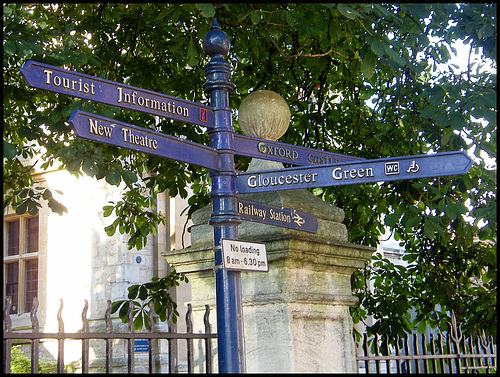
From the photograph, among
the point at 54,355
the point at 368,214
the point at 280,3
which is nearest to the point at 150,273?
the point at 54,355

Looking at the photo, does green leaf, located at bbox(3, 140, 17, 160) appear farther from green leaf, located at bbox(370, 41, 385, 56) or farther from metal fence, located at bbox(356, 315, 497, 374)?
metal fence, located at bbox(356, 315, 497, 374)

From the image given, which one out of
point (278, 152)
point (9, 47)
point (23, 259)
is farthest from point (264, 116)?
point (23, 259)

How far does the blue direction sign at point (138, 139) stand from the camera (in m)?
2.81

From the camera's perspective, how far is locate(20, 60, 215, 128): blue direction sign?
111 inches

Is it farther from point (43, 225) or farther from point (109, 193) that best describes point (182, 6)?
point (43, 225)

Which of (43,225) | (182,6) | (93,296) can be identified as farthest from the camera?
(43,225)

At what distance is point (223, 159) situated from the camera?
3406 millimetres

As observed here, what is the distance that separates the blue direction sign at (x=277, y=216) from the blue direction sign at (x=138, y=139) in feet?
0.91

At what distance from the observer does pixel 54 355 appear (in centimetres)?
1062

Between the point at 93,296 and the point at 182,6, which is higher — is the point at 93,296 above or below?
below

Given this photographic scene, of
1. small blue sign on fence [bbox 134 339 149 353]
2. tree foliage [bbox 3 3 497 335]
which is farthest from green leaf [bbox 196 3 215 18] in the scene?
small blue sign on fence [bbox 134 339 149 353]

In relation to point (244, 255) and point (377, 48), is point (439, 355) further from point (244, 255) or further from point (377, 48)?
point (377, 48)

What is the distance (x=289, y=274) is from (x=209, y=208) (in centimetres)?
75

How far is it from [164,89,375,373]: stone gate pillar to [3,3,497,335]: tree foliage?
3.16 ft
